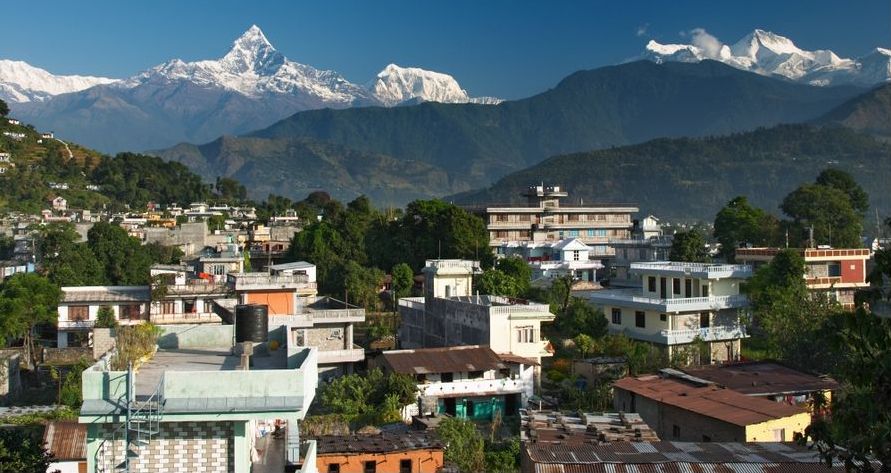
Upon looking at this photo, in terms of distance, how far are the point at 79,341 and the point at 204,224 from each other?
102 feet

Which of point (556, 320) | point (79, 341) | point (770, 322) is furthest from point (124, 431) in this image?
point (79, 341)

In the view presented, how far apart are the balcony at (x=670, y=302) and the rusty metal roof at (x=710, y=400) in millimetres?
7310

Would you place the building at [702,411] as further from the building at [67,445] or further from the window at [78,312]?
the window at [78,312]

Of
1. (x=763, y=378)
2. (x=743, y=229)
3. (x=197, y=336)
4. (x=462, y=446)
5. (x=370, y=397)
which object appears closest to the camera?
(x=197, y=336)

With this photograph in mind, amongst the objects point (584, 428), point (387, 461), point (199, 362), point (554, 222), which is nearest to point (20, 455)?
point (199, 362)

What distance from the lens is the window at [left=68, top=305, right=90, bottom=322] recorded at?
40094 mm

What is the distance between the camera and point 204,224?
70.4m

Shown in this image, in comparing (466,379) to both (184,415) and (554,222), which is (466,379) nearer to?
(184,415)

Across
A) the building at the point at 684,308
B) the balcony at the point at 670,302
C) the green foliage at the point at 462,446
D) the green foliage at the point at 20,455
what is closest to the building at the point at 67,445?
the green foliage at the point at 20,455

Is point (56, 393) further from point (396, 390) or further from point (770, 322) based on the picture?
point (770, 322)

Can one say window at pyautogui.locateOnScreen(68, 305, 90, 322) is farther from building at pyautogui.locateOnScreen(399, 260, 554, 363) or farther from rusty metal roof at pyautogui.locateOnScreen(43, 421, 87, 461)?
rusty metal roof at pyautogui.locateOnScreen(43, 421, 87, 461)

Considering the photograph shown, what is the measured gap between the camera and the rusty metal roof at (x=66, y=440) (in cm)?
2052

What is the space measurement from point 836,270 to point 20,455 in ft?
120

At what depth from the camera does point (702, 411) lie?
23547mm
